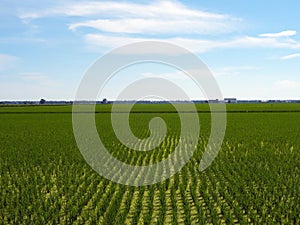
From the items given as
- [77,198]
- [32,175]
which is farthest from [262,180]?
[32,175]

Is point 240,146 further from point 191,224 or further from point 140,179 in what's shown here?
point 191,224

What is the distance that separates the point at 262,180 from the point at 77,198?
388 cm

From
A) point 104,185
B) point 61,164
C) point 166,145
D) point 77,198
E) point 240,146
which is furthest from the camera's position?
point 166,145

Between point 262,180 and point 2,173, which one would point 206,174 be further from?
point 2,173

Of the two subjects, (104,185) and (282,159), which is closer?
(104,185)

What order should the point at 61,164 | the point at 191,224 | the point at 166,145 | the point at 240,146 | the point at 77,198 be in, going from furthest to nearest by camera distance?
the point at 166,145, the point at 240,146, the point at 61,164, the point at 77,198, the point at 191,224

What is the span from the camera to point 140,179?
8812mm

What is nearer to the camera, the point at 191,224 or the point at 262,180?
the point at 191,224

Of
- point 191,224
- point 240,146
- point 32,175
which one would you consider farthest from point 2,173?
point 240,146

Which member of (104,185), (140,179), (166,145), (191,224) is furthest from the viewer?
(166,145)

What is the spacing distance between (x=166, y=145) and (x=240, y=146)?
9.32 ft

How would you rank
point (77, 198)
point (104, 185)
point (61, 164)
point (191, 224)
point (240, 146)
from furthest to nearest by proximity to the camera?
point (240, 146) → point (61, 164) → point (104, 185) → point (77, 198) → point (191, 224)

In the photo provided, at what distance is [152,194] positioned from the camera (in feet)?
23.4

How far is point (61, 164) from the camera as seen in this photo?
10.5 m
